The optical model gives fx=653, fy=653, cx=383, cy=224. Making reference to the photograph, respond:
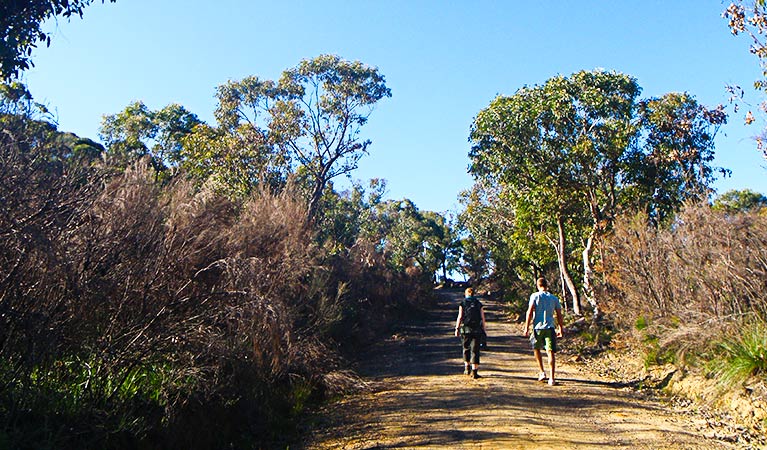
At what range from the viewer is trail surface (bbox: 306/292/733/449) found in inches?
295

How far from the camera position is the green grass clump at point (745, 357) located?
8.89 metres

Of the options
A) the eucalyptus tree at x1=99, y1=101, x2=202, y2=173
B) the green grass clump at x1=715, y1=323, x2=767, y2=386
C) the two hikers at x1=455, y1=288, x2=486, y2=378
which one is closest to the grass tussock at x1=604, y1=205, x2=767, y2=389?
the green grass clump at x1=715, y1=323, x2=767, y2=386

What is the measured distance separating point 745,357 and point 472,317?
460 cm

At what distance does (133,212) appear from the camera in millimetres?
7629

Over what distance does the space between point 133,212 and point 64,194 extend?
116cm

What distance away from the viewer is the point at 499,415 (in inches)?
341

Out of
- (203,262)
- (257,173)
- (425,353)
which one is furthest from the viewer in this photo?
(257,173)

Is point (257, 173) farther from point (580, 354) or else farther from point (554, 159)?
point (580, 354)

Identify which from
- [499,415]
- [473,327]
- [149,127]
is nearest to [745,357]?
[499,415]

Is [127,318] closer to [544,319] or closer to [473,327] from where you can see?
[473,327]

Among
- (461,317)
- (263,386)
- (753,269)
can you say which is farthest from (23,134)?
(753,269)

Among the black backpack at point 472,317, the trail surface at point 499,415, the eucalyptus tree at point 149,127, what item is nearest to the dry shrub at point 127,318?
the trail surface at point 499,415

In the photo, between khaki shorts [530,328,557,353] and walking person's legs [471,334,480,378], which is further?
walking person's legs [471,334,480,378]

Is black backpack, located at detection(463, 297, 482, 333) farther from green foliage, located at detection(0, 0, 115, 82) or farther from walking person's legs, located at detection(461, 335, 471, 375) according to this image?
green foliage, located at detection(0, 0, 115, 82)
